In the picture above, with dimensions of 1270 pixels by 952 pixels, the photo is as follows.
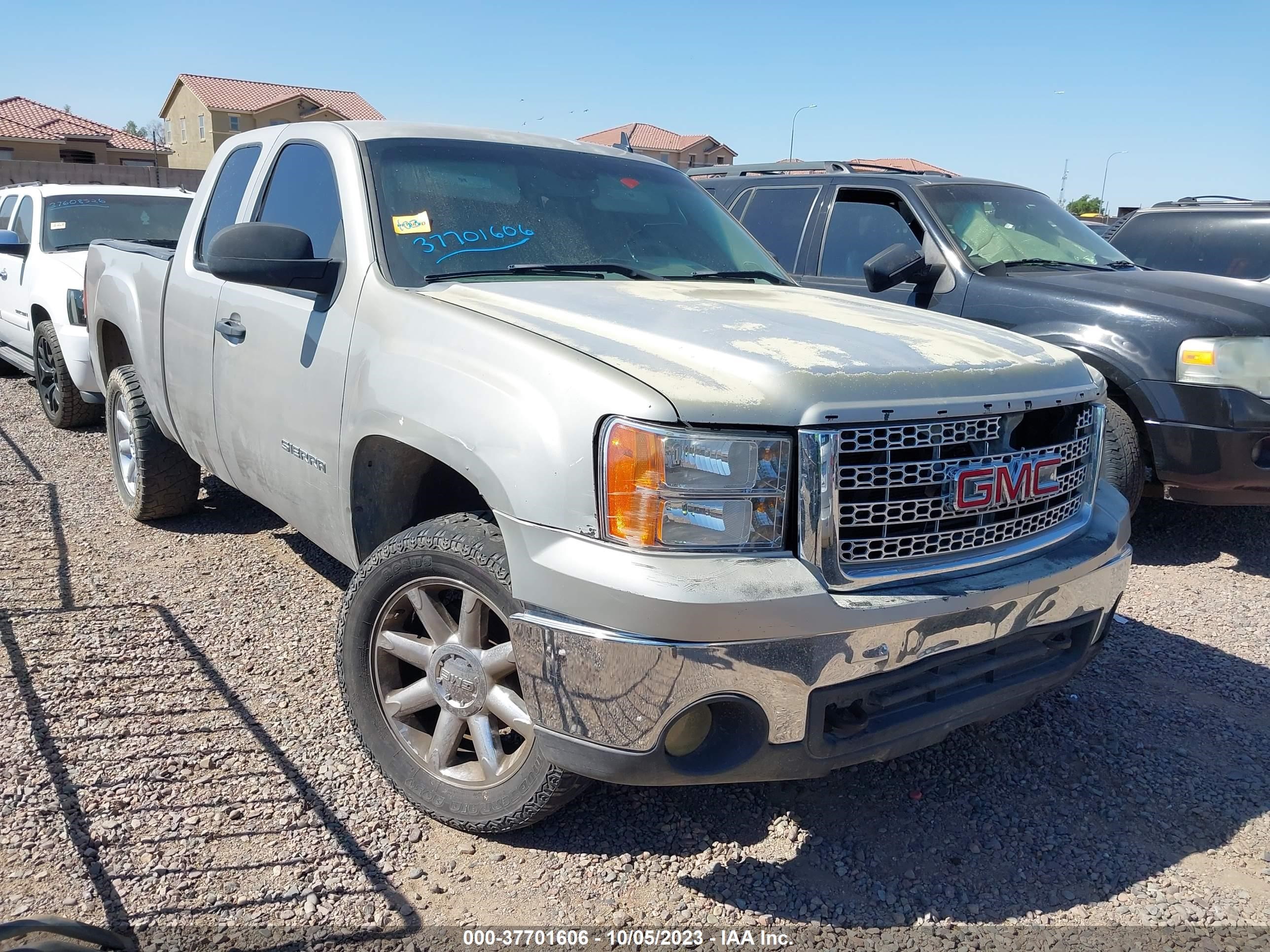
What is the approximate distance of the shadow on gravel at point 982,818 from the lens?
2.57 m

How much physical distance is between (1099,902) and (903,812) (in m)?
0.56

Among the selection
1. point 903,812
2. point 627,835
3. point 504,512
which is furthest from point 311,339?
point 903,812

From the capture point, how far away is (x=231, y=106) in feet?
198

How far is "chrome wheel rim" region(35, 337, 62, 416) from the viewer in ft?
23.3

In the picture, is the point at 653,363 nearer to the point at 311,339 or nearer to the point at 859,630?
the point at 859,630

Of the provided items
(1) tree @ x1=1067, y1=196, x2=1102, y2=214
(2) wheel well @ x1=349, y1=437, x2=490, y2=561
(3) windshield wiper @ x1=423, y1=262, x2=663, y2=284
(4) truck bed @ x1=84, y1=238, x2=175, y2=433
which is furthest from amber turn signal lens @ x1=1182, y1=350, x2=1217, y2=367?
(1) tree @ x1=1067, y1=196, x2=1102, y2=214

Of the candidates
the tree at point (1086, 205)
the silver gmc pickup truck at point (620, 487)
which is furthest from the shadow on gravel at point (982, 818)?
the tree at point (1086, 205)

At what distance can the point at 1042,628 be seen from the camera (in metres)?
2.63

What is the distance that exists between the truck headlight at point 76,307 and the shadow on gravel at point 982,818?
5468mm

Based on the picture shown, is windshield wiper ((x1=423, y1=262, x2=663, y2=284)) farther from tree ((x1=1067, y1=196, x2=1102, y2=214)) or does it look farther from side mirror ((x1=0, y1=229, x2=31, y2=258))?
tree ((x1=1067, y1=196, x2=1102, y2=214))

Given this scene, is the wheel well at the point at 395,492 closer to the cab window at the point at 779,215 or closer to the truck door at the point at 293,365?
the truck door at the point at 293,365

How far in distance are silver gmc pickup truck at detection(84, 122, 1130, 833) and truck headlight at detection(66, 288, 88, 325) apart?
3623 millimetres

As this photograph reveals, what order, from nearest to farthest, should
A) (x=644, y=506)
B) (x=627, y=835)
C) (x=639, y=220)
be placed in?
(x=644, y=506) < (x=627, y=835) < (x=639, y=220)

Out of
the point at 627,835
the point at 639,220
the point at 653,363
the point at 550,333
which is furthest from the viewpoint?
the point at 639,220
